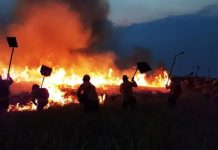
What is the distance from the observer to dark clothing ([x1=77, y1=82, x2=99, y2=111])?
59.2 feet

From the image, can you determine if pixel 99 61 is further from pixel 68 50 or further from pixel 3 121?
pixel 3 121

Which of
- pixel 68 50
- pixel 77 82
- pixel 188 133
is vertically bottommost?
pixel 188 133

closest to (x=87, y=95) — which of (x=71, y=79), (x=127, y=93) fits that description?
(x=127, y=93)

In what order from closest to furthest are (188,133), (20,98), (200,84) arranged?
(188,133), (20,98), (200,84)

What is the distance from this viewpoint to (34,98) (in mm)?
20156

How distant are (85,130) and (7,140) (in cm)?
241

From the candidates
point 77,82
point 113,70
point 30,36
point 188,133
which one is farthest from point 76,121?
point 113,70

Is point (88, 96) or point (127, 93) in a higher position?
point (127, 93)

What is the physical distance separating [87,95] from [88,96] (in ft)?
0.17

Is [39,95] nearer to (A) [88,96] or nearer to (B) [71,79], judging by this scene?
(A) [88,96]

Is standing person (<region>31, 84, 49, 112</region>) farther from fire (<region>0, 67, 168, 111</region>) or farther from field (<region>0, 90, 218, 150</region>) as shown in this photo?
fire (<region>0, 67, 168, 111</region>)

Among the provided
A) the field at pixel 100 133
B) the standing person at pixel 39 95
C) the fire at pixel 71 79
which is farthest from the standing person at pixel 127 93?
the fire at pixel 71 79

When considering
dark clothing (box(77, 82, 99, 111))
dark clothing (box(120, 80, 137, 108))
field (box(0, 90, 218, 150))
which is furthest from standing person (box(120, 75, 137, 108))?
field (box(0, 90, 218, 150))

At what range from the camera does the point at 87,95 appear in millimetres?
18094
